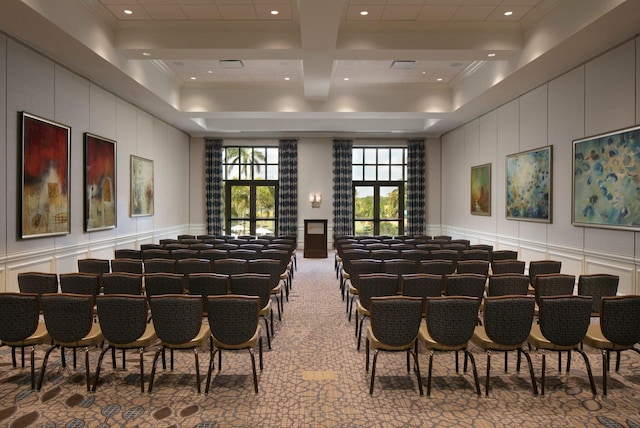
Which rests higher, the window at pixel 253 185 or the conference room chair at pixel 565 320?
the window at pixel 253 185

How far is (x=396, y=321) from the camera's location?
3.50 m

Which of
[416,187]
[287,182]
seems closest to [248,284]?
[287,182]

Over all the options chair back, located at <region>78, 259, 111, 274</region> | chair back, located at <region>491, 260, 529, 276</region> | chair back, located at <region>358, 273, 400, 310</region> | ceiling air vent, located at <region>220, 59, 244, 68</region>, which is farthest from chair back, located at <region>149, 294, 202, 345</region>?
ceiling air vent, located at <region>220, 59, 244, 68</region>

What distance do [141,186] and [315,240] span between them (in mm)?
5417

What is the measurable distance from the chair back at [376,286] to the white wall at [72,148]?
5281 millimetres

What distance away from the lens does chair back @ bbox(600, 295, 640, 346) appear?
11.5 feet

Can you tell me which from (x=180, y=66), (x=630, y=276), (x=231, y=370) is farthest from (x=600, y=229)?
(x=180, y=66)

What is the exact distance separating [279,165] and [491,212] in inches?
310

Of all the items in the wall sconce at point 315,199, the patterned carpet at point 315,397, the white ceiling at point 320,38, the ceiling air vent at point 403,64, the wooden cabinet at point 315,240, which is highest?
the ceiling air vent at point 403,64

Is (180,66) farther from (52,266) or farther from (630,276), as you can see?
(630,276)

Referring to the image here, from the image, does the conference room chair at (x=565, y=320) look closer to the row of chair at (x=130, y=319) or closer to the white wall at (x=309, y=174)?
the row of chair at (x=130, y=319)

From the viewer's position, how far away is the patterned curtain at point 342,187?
14.8m

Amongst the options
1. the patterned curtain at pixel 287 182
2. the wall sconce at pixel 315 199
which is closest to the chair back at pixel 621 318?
the wall sconce at pixel 315 199

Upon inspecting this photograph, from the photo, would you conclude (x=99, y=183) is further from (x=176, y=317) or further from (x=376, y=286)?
(x=376, y=286)
